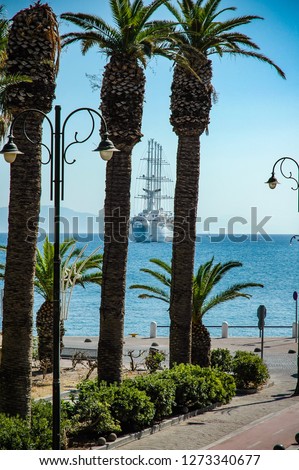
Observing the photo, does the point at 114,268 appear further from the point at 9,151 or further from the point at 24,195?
the point at 9,151

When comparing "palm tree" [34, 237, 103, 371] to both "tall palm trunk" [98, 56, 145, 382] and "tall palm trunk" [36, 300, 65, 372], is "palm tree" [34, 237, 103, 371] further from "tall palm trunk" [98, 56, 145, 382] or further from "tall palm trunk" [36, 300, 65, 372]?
"tall palm trunk" [98, 56, 145, 382]

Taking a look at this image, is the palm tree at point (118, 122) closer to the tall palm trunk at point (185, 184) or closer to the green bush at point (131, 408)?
the green bush at point (131, 408)

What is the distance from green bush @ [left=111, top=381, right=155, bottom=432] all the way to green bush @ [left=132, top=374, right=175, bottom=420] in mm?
566

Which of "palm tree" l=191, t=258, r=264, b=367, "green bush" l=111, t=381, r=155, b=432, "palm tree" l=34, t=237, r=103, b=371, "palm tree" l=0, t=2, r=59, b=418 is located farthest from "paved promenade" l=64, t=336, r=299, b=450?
"palm tree" l=34, t=237, r=103, b=371

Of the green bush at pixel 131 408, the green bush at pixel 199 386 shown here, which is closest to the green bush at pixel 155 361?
the green bush at pixel 199 386

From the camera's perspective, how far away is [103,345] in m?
21.0

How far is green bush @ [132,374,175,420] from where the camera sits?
65.8ft

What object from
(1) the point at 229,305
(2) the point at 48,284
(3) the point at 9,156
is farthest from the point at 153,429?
(1) the point at 229,305

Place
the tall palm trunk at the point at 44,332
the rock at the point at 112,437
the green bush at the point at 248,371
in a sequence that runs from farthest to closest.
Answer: the tall palm trunk at the point at 44,332, the green bush at the point at 248,371, the rock at the point at 112,437

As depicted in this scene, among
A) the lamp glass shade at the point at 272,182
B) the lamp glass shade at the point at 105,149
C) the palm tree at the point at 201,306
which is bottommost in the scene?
the palm tree at the point at 201,306

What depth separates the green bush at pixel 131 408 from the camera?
18.6 meters

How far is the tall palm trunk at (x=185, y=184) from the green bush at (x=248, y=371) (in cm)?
195
